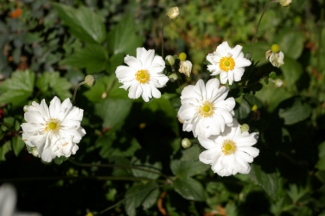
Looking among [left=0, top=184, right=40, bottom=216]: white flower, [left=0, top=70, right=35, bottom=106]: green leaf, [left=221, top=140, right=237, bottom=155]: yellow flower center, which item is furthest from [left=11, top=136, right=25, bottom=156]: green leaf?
[left=0, top=184, right=40, bottom=216]: white flower

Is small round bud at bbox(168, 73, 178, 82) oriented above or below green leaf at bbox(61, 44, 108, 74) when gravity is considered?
below

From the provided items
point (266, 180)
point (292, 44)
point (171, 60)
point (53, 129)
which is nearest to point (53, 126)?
point (53, 129)

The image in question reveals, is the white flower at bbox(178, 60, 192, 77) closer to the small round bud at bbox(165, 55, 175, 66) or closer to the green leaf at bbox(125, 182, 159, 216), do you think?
the small round bud at bbox(165, 55, 175, 66)

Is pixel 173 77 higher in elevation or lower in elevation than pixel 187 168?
higher

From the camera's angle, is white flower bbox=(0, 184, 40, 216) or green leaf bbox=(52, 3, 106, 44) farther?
green leaf bbox=(52, 3, 106, 44)

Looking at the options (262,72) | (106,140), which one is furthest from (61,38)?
(262,72)

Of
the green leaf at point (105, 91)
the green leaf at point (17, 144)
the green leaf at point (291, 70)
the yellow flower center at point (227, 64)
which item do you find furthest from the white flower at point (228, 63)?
the green leaf at point (291, 70)

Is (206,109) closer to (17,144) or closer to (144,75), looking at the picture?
(144,75)
